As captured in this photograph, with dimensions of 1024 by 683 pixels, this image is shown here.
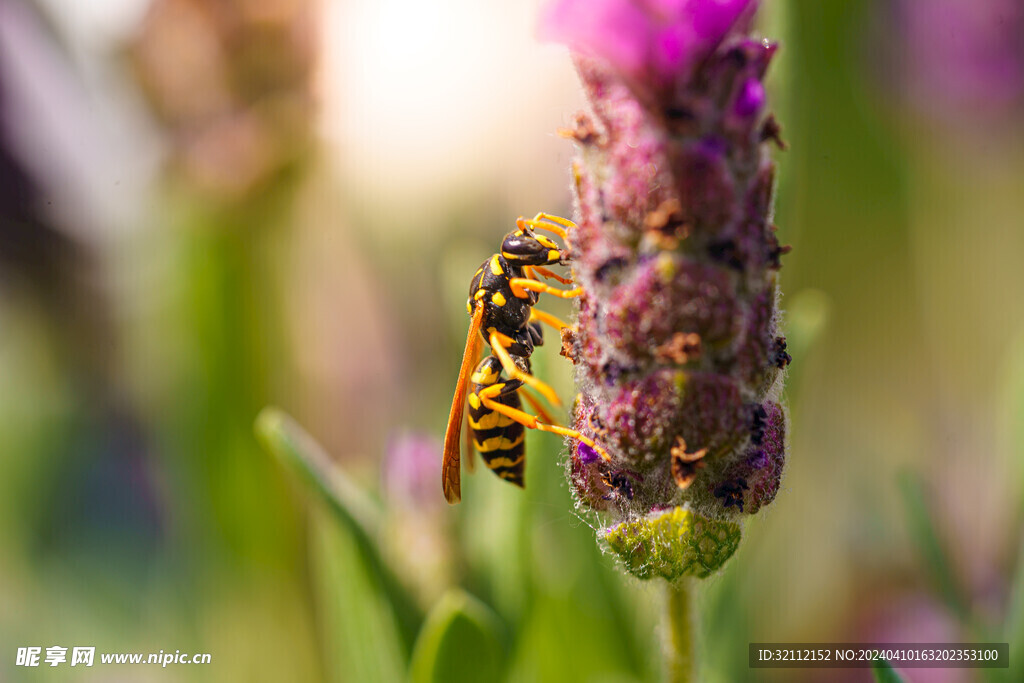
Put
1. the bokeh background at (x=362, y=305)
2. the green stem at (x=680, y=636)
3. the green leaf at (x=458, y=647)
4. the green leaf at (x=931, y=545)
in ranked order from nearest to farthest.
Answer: the green stem at (x=680, y=636) < the green leaf at (x=458, y=647) < the green leaf at (x=931, y=545) < the bokeh background at (x=362, y=305)

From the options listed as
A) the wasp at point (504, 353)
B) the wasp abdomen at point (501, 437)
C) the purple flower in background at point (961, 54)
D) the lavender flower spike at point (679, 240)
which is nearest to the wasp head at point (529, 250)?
the wasp at point (504, 353)

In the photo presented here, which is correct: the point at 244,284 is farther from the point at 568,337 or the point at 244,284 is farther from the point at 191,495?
the point at 568,337

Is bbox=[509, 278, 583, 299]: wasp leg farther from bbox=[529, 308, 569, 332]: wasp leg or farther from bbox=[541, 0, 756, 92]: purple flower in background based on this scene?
bbox=[541, 0, 756, 92]: purple flower in background

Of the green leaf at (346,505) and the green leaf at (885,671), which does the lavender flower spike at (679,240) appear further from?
the green leaf at (346,505)

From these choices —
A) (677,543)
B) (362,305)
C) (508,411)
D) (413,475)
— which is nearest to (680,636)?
(677,543)

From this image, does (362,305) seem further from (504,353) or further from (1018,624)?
(1018,624)

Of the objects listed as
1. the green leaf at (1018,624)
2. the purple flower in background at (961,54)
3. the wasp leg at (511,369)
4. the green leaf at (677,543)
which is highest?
the purple flower in background at (961,54)

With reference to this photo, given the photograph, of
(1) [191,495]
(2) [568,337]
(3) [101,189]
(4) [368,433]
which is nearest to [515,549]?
(2) [568,337]
